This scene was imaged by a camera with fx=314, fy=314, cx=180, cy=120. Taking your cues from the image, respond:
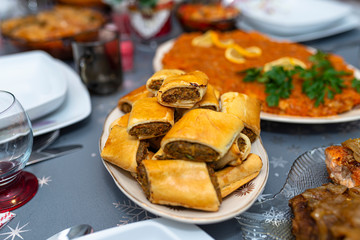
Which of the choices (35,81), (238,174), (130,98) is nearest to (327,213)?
(238,174)

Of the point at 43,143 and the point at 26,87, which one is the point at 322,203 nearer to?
the point at 43,143

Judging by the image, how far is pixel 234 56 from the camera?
6.55ft

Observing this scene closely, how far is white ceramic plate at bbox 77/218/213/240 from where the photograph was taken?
958 millimetres

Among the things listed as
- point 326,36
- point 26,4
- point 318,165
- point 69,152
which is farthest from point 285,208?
point 26,4

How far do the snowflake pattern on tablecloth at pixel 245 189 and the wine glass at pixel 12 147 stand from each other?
0.80 meters

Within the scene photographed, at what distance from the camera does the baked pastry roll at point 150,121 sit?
44.3 inches

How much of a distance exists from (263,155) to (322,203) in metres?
0.30

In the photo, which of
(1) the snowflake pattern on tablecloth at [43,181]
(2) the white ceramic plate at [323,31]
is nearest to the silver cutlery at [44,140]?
(1) the snowflake pattern on tablecloth at [43,181]

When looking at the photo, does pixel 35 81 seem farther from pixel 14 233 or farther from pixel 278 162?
pixel 278 162

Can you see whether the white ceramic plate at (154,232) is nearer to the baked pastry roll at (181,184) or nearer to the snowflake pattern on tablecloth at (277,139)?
the baked pastry roll at (181,184)

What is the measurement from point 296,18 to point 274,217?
2.15m

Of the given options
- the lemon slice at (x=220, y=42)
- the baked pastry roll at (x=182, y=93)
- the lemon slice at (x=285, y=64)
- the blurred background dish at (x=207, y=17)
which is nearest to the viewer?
the baked pastry roll at (x=182, y=93)

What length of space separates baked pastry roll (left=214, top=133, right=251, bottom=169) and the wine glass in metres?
0.72

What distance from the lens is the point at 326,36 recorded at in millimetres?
2617
